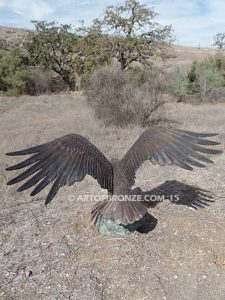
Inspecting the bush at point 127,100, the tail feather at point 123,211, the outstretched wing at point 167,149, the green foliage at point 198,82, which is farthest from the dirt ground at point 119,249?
the green foliage at point 198,82

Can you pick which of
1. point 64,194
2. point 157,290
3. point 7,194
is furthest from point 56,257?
point 7,194

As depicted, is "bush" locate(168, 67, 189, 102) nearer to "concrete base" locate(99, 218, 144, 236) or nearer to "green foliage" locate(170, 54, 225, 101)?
"green foliage" locate(170, 54, 225, 101)

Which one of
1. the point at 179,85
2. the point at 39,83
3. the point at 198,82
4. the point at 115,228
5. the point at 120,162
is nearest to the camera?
the point at 120,162

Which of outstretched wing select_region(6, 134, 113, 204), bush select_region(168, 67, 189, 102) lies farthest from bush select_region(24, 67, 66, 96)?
outstretched wing select_region(6, 134, 113, 204)

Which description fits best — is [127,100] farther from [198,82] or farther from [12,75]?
[12,75]

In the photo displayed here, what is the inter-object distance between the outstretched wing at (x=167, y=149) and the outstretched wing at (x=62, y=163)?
282 millimetres

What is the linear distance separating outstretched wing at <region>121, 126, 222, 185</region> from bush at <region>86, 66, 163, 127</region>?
9.75 meters

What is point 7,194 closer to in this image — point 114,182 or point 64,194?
point 64,194

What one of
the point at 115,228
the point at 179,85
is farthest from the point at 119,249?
the point at 179,85

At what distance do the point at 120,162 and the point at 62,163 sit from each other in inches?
28.9

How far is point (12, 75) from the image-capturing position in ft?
88.0

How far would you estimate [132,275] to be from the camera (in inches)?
142

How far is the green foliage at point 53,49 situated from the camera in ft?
98.9

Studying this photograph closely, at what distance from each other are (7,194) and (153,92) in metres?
8.27
